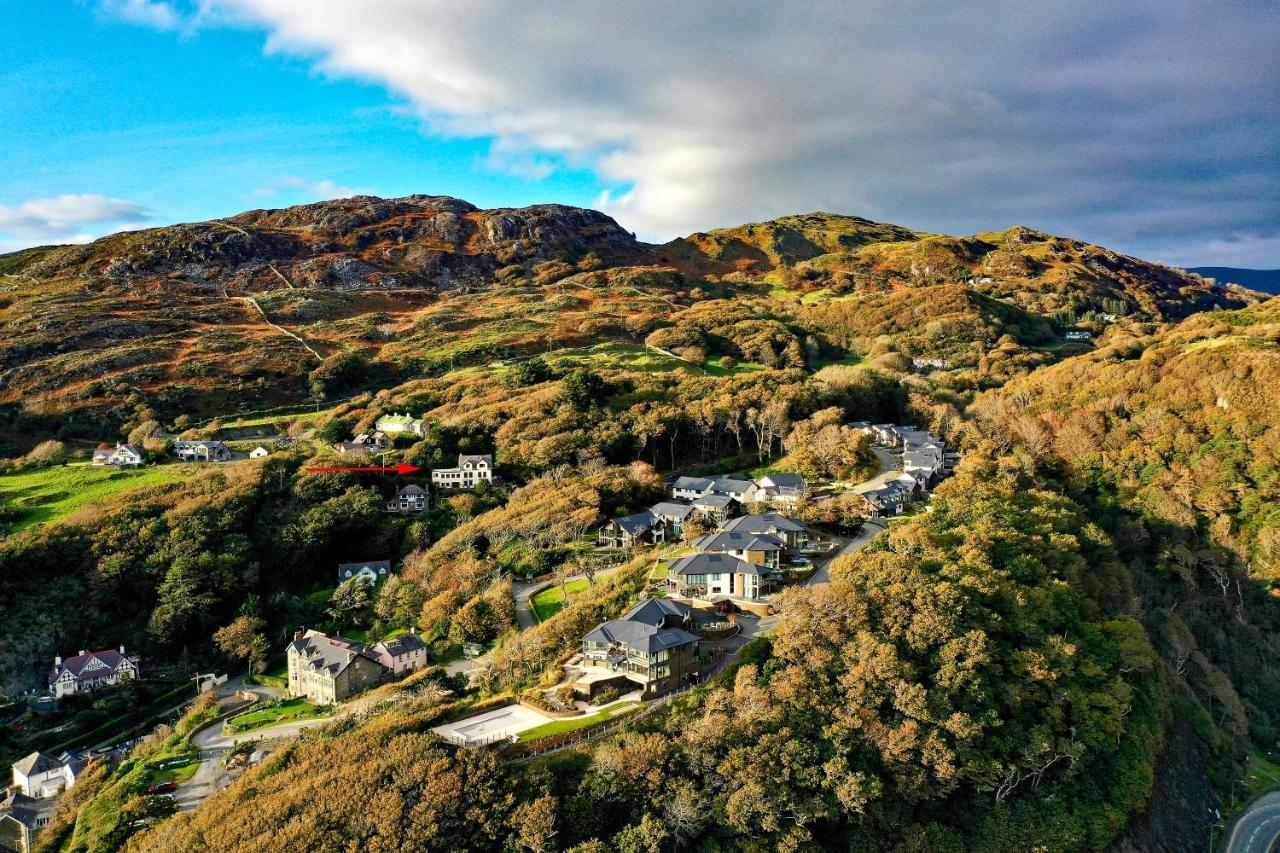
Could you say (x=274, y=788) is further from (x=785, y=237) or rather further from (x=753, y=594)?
(x=785, y=237)

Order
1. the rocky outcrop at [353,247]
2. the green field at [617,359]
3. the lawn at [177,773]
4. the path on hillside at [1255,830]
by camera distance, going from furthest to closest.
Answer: the rocky outcrop at [353,247] < the green field at [617,359] < the path on hillside at [1255,830] < the lawn at [177,773]

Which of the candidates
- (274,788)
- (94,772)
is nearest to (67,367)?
(94,772)

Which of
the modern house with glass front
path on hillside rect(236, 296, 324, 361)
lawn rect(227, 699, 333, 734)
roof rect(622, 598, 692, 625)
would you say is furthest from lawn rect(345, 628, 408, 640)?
path on hillside rect(236, 296, 324, 361)

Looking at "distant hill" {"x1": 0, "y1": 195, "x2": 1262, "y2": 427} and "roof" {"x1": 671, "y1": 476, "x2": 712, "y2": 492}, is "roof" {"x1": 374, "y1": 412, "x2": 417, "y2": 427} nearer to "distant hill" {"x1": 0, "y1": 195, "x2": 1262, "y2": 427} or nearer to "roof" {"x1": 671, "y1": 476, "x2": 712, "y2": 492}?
"distant hill" {"x1": 0, "y1": 195, "x2": 1262, "y2": 427}

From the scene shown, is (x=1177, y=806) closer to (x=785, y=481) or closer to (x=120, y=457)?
(x=785, y=481)

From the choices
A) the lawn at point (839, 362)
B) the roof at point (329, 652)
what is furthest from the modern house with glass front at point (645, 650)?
the lawn at point (839, 362)

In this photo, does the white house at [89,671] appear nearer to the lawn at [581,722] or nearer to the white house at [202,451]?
the white house at [202,451]
